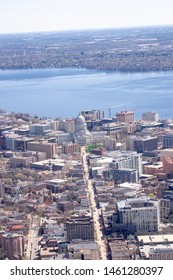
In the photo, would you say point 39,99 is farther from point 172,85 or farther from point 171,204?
point 171,204

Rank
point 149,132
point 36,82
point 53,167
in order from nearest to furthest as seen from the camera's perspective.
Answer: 1. point 53,167
2. point 149,132
3. point 36,82

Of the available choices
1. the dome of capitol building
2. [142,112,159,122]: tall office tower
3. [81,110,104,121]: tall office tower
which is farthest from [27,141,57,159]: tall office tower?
[142,112,159,122]: tall office tower

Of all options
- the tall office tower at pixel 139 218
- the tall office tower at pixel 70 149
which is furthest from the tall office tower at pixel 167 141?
the tall office tower at pixel 139 218

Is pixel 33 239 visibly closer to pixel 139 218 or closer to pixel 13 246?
pixel 13 246

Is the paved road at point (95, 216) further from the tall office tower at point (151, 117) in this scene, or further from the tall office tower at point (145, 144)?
the tall office tower at point (151, 117)

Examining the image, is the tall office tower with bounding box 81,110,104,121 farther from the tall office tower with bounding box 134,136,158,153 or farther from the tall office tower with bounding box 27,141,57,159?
the tall office tower with bounding box 134,136,158,153
